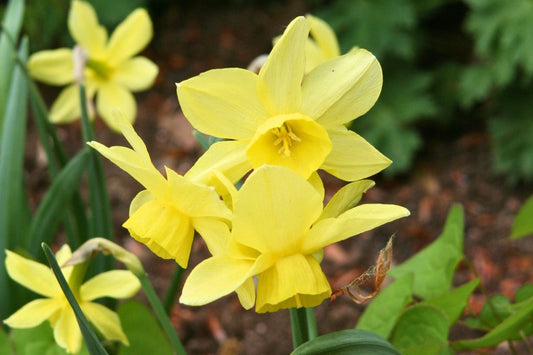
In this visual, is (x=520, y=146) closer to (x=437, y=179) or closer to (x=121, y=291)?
(x=437, y=179)

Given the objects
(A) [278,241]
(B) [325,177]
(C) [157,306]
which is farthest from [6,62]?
(B) [325,177]

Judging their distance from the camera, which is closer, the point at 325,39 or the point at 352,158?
the point at 352,158

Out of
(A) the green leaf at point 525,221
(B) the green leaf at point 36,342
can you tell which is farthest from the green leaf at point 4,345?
(A) the green leaf at point 525,221

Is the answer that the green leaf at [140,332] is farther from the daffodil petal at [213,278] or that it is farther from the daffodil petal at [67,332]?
the daffodil petal at [213,278]

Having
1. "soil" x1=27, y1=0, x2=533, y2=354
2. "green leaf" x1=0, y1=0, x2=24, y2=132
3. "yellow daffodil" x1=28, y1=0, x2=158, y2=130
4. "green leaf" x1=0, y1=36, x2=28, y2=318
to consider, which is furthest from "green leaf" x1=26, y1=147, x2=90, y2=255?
"soil" x1=27, y1=0, x2=533, y2=354

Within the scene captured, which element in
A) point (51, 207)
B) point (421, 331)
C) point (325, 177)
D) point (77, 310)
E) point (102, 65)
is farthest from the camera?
point (325, 177)

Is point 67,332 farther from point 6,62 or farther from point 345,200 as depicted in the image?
point 6,62

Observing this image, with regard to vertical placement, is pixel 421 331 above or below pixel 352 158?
below
